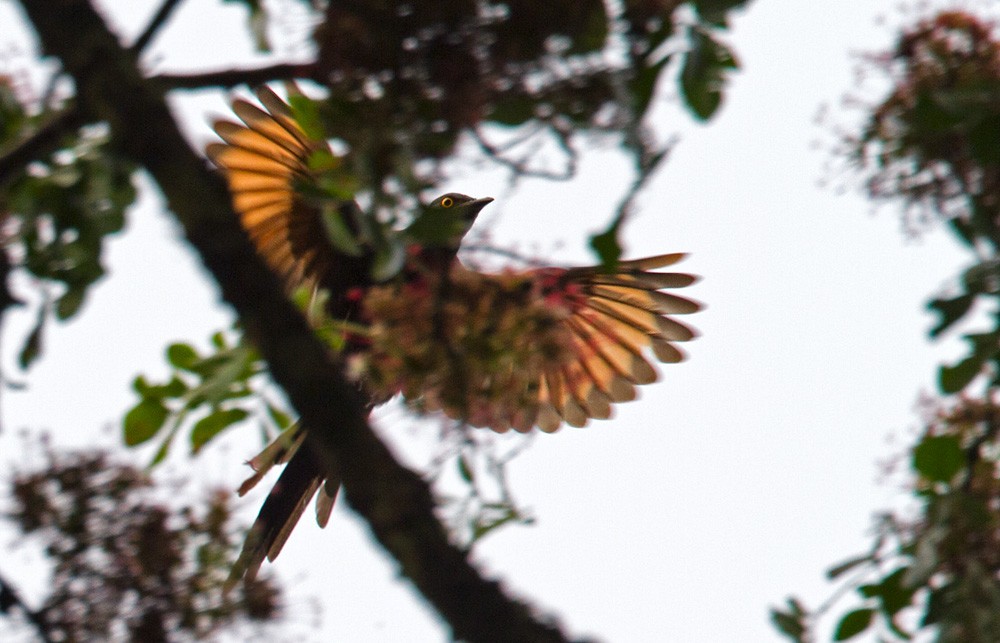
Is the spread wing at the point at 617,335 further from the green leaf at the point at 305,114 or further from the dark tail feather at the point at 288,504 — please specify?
the green leaf at the point at 305,114

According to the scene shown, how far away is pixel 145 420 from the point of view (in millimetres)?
2570

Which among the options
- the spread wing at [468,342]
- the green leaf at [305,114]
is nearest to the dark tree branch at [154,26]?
the green leaf at [305,114]

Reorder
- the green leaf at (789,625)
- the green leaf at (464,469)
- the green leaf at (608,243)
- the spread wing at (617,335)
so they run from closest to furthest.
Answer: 1. the green leaf at (608,243)
2. the green leaf at (464,469)
3. the green leaf at (789,625)
4. the spread wing at (617,335)

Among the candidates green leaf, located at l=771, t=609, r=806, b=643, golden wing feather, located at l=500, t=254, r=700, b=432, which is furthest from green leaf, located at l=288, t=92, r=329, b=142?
golden wing feather, located at l=500, t=254, r=700, b=432

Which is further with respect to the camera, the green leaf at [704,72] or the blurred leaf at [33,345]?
the blurred leaf at [33,345]

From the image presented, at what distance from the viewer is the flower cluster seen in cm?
157

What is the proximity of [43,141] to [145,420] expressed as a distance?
0.79 m

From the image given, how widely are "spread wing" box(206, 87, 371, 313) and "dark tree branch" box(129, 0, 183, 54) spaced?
50 centimetres

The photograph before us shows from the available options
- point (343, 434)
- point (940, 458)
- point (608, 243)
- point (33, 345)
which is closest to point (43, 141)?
point (33, 345)

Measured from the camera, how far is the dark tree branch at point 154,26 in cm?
176

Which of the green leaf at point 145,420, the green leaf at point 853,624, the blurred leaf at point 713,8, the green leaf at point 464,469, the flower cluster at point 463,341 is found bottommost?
the green leaf at point 853,624

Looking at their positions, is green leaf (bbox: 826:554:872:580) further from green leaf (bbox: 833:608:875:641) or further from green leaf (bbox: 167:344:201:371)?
green leaf (bbox: 167:344:201:371)

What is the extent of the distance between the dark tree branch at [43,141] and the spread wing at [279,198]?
0.45 meters

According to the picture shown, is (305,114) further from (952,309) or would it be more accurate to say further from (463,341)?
(952,309)
